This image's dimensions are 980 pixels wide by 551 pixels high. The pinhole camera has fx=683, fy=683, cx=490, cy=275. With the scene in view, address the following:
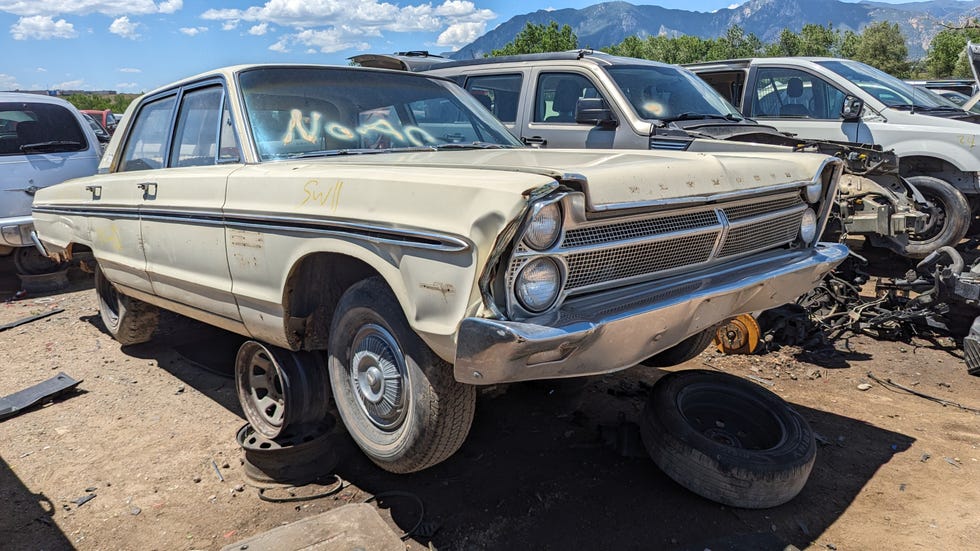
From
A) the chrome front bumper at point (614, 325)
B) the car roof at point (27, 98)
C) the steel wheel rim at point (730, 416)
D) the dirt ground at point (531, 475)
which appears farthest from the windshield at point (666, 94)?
the car roof at point (27, 98)

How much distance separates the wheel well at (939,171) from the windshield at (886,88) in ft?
1.97

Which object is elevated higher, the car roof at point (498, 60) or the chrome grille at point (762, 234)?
the car roof at point (498, 60)

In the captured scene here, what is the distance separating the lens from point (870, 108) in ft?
24.5

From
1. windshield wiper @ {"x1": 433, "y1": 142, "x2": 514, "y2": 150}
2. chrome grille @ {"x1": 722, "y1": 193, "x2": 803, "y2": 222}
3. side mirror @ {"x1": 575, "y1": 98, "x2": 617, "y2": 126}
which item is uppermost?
side mirror @ {"x1": 575, "y1": 98, "x2": 617, "y2": 126}

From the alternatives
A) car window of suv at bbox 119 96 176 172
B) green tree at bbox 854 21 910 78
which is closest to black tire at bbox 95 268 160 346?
car window of suv at bbox 119 96 176 172

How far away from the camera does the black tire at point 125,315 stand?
4891 mm

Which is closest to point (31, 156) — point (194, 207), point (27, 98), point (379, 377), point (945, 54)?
point (27, 98)

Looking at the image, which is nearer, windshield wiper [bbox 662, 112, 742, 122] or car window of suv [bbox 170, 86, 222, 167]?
car window of suv [bbox 170, 86, 222, 167]

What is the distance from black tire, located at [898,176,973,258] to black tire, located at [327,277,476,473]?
6316mm

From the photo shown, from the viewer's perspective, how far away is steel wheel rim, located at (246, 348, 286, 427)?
11.2 feet

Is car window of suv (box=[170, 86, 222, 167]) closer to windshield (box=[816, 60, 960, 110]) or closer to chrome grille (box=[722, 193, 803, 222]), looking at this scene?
chrome grille (box=[722, 193, 803, 222])

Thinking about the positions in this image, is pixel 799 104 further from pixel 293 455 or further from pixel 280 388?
pixel 293 455

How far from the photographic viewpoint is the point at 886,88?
7.76m

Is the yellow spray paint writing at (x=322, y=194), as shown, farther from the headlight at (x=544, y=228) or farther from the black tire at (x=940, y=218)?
the black tire at (x=940, y=218)
